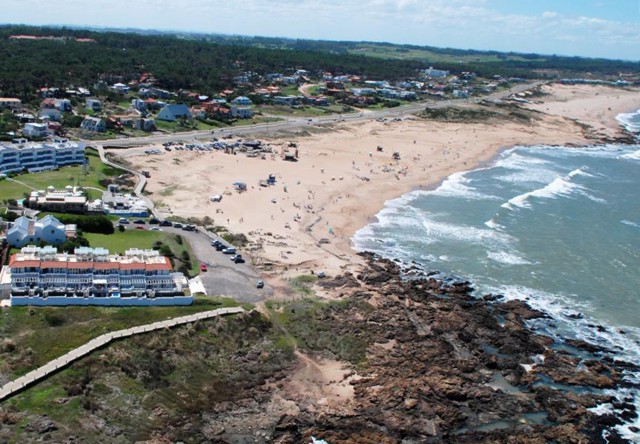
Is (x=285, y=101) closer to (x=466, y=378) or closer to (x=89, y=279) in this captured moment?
(x=89, y=279)

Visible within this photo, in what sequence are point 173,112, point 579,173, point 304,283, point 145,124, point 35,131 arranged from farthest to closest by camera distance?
point 173,112
point 145,124
point 579,173
point 35,131
point 304,283

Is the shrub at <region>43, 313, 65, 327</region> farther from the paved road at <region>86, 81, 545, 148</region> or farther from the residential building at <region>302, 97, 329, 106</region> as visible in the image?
the residential building at <region>302, 97, 329, 106</region>

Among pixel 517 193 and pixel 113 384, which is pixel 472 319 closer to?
pixel 113 384

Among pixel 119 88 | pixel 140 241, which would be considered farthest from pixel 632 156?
pixel 119 88

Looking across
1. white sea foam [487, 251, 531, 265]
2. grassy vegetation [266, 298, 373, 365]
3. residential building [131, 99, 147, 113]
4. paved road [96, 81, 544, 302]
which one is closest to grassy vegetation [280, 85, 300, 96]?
residential building [131, 99, 147, 113]

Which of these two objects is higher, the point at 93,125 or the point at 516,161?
the point at 93,125

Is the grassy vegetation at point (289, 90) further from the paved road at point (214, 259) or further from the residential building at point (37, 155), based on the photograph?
the residential building at point (37, 155)

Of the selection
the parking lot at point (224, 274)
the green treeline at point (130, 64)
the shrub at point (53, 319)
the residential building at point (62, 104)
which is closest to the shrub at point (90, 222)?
the parking lot at point (224, 274)
